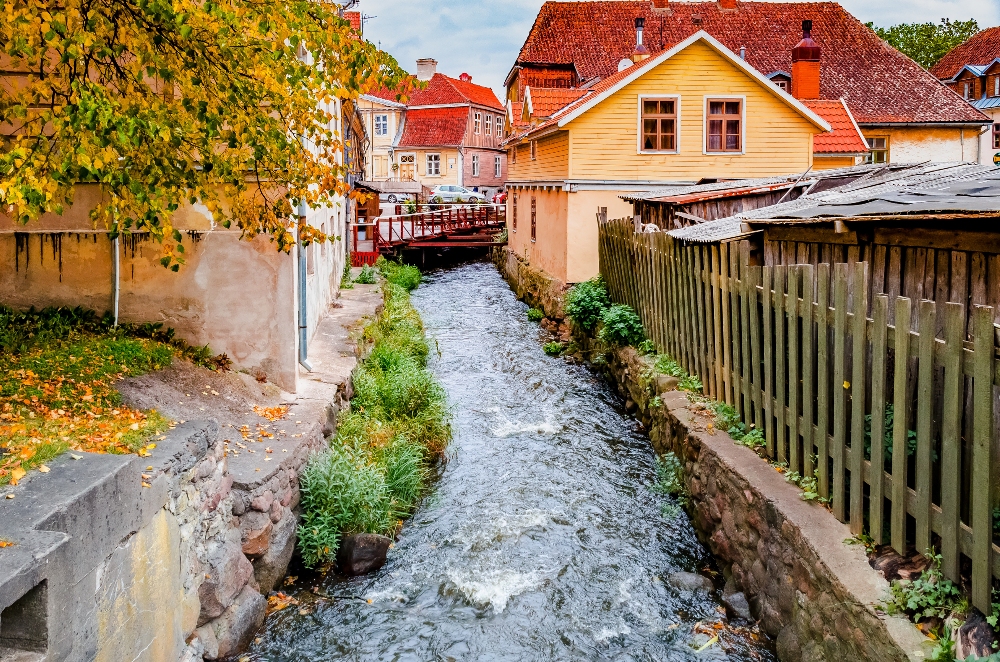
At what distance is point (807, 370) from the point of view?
265 inches

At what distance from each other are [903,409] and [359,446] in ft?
18.7

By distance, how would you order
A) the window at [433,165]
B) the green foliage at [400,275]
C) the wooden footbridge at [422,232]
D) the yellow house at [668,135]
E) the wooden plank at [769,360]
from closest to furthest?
1. the wooden plank at [769,360]
2. the yellow house at [668,135]
3. the green foliage at [400,275]
4. the wooden footbridge at [422,232]
5. the window at [433,165]

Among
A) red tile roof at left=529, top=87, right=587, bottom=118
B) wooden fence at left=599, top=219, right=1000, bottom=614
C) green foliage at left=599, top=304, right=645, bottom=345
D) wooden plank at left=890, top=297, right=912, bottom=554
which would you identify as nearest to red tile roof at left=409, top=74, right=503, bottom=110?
red tile roof at left=529, top=87, right=587, bottom=118

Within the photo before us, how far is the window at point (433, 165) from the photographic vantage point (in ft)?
205

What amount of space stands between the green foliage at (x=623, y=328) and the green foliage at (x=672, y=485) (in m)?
4.07

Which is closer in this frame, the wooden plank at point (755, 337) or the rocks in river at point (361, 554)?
the rocks in river at point (361, 554)

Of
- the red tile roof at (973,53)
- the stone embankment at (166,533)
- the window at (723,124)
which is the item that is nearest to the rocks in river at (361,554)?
the stone embankment at (166,533)

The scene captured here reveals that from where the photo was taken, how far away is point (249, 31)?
608 centimetres

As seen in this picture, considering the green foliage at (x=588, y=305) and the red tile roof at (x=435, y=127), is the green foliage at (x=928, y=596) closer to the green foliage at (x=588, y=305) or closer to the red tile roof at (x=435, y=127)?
the green foliage at (x=588, y=305)

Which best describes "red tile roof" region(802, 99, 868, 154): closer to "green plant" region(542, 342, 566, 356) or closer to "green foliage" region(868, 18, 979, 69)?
"green plant" region(542, 342, 566, 356)

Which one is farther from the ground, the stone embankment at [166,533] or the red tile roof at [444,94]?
the red tile roof at [444,94]

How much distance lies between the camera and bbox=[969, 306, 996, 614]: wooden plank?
455 centimetres

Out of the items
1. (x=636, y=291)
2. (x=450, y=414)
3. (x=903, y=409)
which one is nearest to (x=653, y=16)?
(x=636, y=291)

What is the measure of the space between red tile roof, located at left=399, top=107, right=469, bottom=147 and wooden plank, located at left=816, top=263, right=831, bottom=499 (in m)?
56.7
